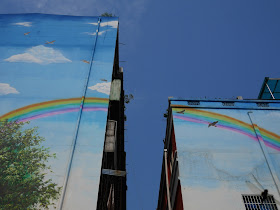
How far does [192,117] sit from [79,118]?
669 centimetres

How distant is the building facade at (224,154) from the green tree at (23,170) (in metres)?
6.27

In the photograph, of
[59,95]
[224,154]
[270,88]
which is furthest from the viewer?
[270,88]

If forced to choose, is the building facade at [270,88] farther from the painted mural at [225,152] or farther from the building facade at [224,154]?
the painted mural at [225,152]

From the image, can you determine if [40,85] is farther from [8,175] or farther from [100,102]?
[8,175]

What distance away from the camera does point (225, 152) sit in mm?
14195

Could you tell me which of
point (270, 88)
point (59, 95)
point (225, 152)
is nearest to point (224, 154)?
point (225, 152)

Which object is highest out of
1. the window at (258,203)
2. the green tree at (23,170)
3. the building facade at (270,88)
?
the building facade at (270,88)

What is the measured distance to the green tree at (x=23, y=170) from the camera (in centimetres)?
1219

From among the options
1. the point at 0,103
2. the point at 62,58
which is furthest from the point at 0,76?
the point at 62,58

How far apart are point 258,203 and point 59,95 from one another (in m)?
12.5

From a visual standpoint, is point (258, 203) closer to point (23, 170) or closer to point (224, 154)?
point (224, 154)

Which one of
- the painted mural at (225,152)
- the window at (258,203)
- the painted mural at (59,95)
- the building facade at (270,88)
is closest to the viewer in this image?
the window at (258,203)

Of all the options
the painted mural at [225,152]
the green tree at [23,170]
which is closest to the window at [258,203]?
the painted mural at [225,152]

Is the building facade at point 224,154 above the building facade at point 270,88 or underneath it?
underneath
